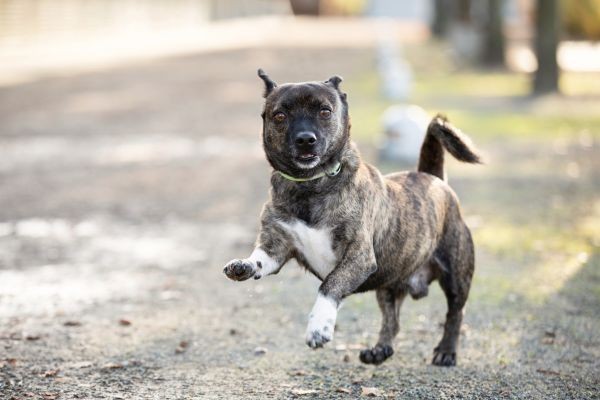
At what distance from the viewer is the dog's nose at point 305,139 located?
5098 mm

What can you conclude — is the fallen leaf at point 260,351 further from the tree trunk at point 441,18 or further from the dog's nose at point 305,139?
the tree trunk at point 441,18

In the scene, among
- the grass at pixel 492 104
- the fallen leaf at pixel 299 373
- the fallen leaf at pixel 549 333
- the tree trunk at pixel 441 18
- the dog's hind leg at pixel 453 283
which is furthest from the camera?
the tree trunk at pixel 441 18

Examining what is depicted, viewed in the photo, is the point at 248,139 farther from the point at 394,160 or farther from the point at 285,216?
the point at 285,216

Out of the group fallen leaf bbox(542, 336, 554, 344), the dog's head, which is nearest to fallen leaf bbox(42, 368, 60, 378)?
the dog's head

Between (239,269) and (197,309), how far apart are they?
246cm

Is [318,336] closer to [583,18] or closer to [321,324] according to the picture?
[321,324]

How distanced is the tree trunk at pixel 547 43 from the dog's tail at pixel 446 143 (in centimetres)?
1570

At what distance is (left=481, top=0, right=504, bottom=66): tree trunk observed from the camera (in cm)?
2873

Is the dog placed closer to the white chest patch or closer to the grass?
the white chest patch

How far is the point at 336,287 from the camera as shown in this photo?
5039 millimetres

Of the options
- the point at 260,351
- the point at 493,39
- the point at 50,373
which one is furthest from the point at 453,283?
the point at 493,39

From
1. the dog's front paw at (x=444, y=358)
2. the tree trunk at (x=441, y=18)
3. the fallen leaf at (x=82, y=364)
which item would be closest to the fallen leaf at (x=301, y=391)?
the dog's front paw at (x=444, y=358)

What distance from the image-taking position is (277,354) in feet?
20.1

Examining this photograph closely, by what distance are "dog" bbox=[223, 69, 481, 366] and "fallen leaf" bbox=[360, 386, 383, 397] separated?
A: 34cm
